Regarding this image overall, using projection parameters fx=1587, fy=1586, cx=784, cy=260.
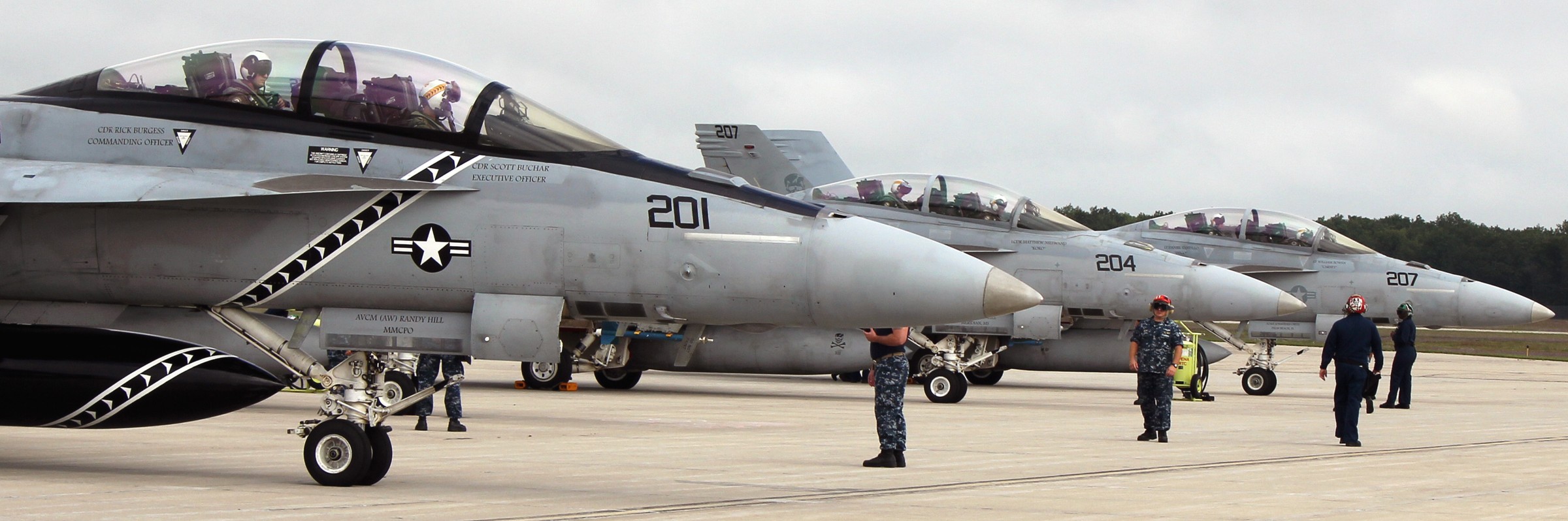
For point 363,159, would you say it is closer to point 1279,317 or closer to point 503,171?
point 503,171

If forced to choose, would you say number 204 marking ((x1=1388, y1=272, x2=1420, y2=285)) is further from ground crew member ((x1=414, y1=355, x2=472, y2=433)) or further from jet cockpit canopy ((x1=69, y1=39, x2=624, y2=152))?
jet cockpit canopy ((x1=69, y1=39, x2=624, y2=152))

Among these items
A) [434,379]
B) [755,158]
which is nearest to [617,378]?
[755,158]

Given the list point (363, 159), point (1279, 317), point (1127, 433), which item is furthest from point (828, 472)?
point (1279, 317)

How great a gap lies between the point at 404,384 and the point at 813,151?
14.3 metres

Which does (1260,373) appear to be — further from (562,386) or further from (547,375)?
(547,375)

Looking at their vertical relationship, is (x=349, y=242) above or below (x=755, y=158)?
below

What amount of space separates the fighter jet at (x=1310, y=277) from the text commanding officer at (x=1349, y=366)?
794cm

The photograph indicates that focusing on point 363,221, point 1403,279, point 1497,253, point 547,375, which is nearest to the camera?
point 363,221

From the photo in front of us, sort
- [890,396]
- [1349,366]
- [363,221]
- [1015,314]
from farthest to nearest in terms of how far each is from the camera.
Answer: [1015,314] → [1349,366] → [890,396] → [363,221]

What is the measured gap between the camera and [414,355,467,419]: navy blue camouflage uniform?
14.0 meters

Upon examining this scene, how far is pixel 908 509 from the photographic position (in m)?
8.66

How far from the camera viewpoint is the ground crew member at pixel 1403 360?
2061cm

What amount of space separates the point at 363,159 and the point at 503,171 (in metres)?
0.76

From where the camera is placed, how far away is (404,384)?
625 inches
